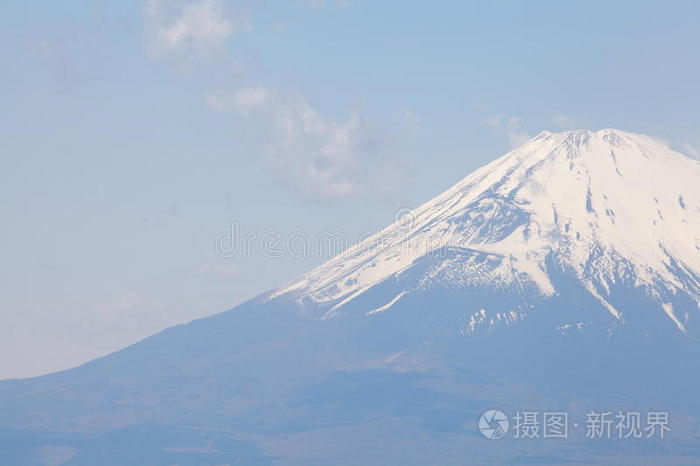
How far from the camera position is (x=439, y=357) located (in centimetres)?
17388

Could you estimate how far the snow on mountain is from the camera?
182 meters

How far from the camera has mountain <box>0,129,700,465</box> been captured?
156375mm

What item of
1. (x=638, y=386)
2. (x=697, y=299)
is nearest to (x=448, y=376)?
(x=638, y=386)

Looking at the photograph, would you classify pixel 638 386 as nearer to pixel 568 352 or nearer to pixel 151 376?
pixel 568 352

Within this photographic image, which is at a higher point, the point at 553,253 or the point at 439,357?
the point at 553,253

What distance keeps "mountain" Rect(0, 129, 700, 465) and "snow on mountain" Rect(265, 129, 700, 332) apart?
0.26 meters

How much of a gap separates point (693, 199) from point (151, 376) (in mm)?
73928

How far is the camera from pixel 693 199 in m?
196

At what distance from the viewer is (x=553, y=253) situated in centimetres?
18650

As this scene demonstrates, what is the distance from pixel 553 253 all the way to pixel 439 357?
22.9 meters

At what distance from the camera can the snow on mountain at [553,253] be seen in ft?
598

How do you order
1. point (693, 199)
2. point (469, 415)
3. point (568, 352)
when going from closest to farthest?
point (469, 415)
point (568, 352)
point (693, 199)

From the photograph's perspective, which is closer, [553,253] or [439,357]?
[439,357]

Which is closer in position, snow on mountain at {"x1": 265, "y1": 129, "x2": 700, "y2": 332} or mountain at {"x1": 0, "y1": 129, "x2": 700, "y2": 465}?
mountain at {"x1": 0, "y1": 129, "x2": 700, "y2": 465}
